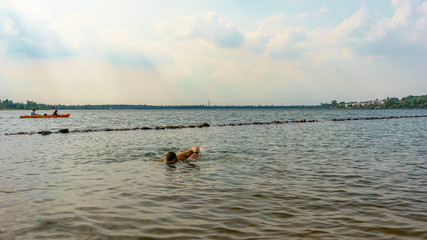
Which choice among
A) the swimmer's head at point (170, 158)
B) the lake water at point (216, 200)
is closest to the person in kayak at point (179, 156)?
the swimmer's head at point (170, 158)

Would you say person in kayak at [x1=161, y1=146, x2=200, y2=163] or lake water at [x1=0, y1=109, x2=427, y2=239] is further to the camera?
person in kayak at [x1=161, y1=146, x2=200, y2=163]

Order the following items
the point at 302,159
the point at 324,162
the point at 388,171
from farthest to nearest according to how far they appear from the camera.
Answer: the point at 302,159, the point at 324,162, the point at 388,171

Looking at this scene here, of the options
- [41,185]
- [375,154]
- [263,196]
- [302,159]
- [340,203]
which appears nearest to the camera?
[340,203]

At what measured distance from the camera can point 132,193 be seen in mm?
10695

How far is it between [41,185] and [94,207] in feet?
14.5

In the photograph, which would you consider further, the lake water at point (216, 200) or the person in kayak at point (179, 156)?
the person in kayak at point (179, 156)

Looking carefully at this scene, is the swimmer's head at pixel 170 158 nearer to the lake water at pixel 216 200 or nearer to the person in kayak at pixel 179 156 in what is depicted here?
the person in kayak at pixel 179 156

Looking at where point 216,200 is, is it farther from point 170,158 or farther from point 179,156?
point 179,156

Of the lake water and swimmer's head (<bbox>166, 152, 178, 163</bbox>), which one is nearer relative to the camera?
the lake water

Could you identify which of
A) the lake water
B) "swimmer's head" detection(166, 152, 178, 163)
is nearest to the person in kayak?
"swimmer's head" detection(166, 152, 178, 163)

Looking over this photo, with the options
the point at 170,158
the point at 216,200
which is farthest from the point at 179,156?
the point at 216,200

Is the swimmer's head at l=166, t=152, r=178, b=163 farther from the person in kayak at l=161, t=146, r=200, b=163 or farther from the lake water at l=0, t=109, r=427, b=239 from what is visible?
the lake water at l=0, t=109, r=427, b=239

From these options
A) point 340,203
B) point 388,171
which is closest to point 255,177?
point 340,203

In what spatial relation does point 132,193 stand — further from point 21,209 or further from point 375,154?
point 375,154
